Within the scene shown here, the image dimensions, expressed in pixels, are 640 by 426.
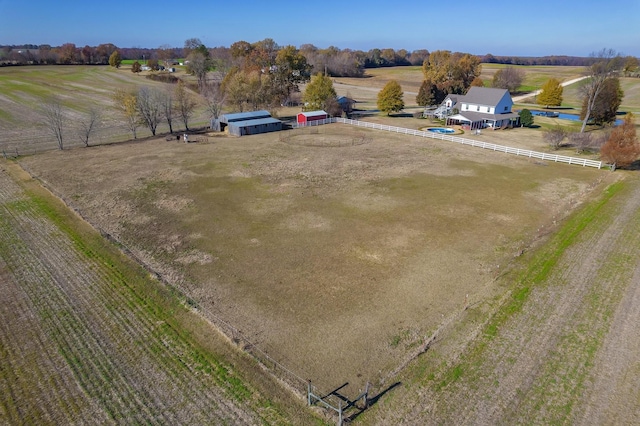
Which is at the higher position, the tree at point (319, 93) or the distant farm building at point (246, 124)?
the tree at point (319, 93)

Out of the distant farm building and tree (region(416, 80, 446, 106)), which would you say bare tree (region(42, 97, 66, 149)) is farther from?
tree (region(416, 80, 446, 106))

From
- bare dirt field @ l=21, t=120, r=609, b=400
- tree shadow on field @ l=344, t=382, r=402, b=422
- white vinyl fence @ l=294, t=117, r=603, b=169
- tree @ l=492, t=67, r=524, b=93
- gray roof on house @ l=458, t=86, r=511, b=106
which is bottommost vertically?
tree shadow on field @ l=344, t=382, r=402, b=422

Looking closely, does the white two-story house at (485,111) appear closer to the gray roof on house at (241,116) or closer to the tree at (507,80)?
the gray roof on house at (241,116)

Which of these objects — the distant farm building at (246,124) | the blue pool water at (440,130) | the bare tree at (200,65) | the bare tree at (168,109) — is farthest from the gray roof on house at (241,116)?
the bare tree at (200,65)

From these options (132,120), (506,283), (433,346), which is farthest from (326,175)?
(132,120)

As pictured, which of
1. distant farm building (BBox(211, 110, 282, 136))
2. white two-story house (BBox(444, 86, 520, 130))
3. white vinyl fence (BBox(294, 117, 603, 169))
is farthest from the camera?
white two-story house (BBox(444, 86, 520, 130))

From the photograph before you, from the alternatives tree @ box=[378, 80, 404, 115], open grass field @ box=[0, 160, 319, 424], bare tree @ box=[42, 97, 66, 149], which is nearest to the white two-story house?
tree @ box=[378, 80, 404, 115]

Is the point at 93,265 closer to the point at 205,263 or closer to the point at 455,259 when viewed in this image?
the point at 205,263
